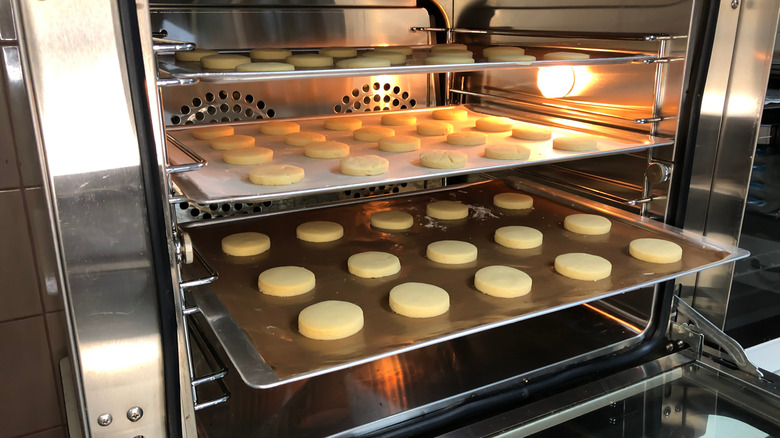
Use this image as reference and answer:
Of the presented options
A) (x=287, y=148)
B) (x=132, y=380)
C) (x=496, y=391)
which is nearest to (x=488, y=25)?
(x=287, y=148)

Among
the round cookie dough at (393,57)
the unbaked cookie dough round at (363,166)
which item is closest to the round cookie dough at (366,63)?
the round cookie dough at (393,57)

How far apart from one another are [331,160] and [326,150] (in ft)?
0.08

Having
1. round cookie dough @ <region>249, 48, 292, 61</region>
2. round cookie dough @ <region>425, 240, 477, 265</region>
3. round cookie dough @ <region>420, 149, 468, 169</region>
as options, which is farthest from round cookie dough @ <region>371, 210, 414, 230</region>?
round cookie dough @ <region>249, 48, 292, 61</region>

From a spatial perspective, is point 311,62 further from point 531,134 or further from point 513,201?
point 513,201

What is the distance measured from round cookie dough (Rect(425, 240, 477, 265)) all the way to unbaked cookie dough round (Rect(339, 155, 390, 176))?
24 centimetres

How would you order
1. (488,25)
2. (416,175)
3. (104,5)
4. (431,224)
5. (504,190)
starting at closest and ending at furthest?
(104,5) → (416,175) → (431,224) → (488,25) → (504,190)

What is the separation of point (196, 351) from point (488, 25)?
3.83 ft

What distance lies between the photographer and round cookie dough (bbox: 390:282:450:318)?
1.08m

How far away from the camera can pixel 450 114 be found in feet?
5.65

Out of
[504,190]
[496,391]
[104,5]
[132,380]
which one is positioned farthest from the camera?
[504,190]

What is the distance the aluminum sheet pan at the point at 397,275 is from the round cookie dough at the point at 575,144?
24cm

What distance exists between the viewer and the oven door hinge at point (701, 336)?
1.29m

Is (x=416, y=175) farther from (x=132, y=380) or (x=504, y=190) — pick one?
(x=504, y=190)

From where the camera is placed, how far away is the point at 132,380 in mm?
828
